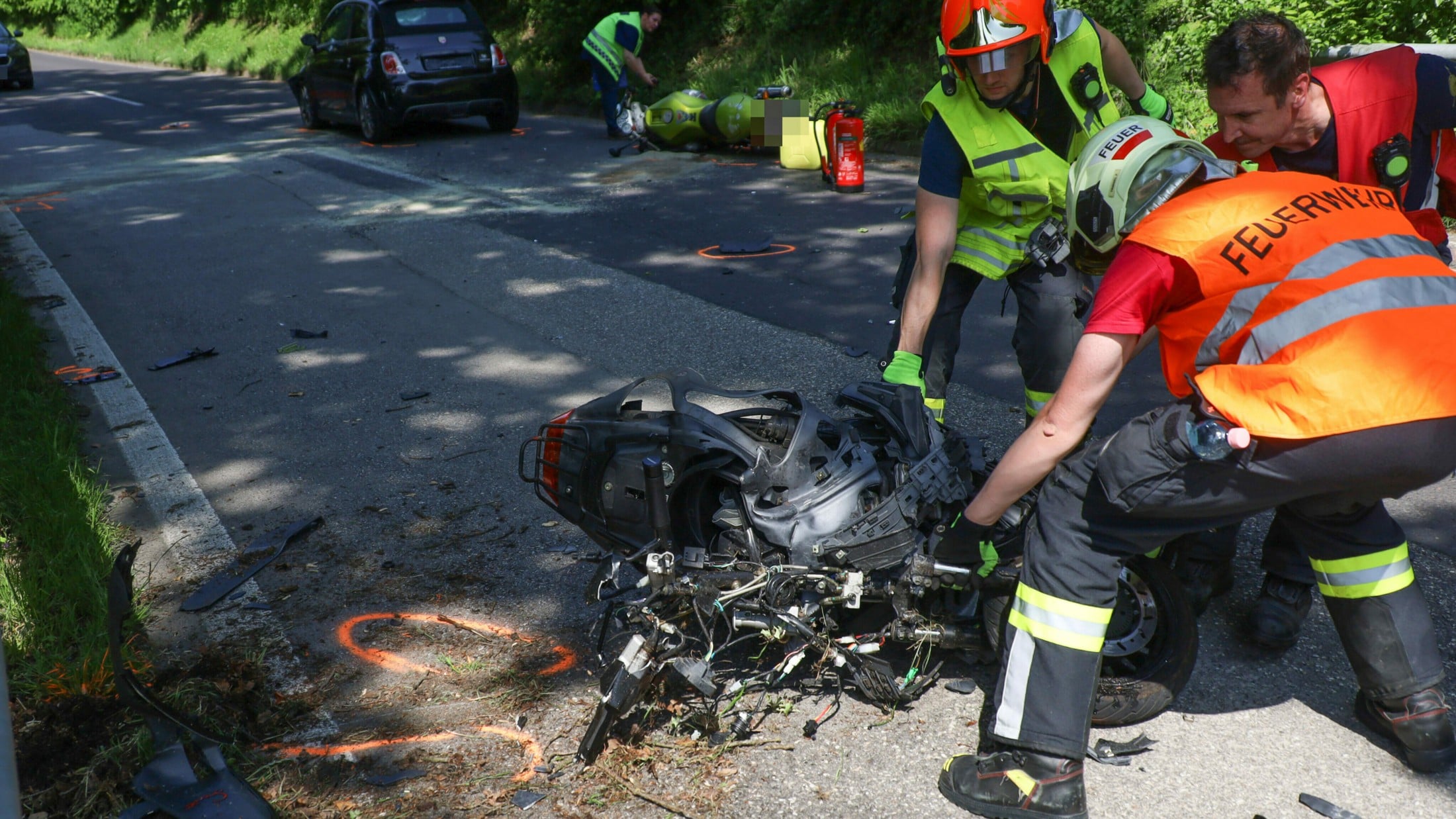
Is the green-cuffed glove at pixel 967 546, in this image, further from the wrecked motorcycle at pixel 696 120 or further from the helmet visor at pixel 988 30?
the wrecked motorcycle at pixel 696 120

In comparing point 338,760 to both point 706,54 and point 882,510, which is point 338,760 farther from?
point 706,54

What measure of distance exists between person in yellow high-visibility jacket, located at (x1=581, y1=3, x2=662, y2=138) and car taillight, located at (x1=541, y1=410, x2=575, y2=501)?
11343 mm

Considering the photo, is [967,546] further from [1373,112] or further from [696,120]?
[696,120]

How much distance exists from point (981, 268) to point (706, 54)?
49.0ft

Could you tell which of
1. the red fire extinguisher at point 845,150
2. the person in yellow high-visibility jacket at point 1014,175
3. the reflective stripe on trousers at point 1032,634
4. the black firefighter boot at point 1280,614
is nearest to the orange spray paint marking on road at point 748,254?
the red fire extinguisher at point 845,150

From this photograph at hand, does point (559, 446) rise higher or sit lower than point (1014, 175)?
lower

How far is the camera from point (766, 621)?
9.38ft

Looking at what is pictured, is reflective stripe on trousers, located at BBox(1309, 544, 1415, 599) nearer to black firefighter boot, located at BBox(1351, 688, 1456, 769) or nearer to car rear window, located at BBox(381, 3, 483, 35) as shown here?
black firefighter boot, located at BBox(1351, 688, 1456, 769)

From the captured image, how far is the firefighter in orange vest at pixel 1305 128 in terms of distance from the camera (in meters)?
3.05

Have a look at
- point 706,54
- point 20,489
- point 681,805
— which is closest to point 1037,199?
point 681,805

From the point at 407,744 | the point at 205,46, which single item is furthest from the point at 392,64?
the point at 205,46

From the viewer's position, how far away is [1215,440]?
90.6 inches

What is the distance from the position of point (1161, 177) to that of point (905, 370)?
104 centimetres

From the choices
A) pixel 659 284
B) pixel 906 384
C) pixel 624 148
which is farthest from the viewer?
pixel 624 148
